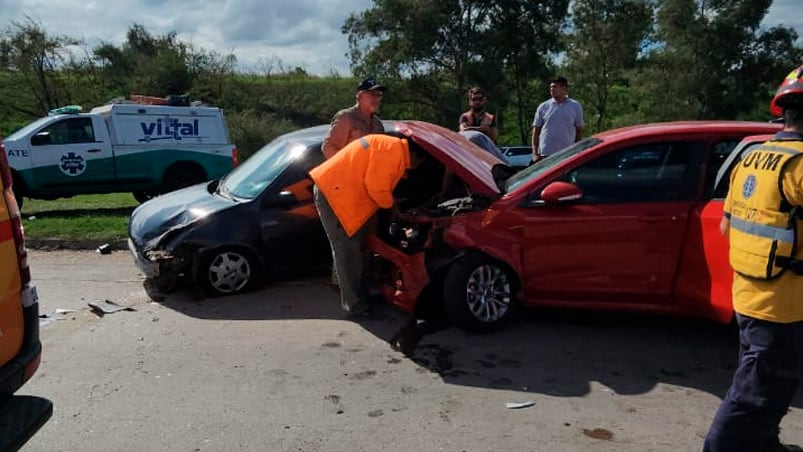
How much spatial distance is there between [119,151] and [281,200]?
8.07 meters

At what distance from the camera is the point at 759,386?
9.31ft

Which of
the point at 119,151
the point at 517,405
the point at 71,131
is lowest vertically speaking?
the point at 517,405

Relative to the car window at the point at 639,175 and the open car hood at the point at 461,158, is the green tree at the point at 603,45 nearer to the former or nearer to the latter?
the open car hood at the point at 461,158

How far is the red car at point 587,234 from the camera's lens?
4609 millimetres

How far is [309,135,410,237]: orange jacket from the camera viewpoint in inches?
196

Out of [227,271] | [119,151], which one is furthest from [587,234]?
[119,151]

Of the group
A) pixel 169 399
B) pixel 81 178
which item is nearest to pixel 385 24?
pixel 81 178

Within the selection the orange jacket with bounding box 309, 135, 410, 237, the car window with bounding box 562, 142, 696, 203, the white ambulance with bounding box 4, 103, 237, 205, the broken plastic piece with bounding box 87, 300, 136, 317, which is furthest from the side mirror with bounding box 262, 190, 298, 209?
the white ambulance with bounding box 4, 103, 237, 205

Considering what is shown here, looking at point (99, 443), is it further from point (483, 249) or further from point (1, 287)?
point (483, 249)

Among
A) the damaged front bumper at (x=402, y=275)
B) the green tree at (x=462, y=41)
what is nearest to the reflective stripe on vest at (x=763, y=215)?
the damaged front bumper at (x=402, y=275)

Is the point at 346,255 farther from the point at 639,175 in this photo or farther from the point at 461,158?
the point at 639,175

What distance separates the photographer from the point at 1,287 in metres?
2.82

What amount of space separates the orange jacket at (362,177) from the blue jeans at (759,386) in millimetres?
2696

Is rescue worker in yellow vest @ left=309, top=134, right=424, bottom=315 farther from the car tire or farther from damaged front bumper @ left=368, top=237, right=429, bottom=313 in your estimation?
the car tire
